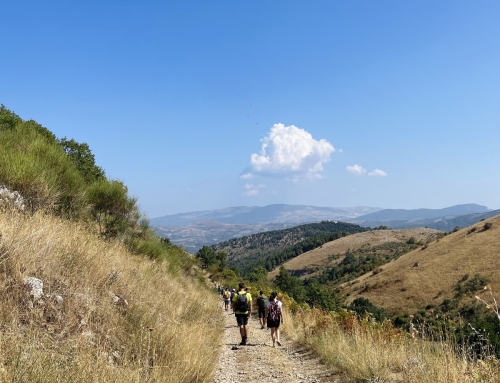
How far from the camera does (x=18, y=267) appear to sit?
4648 mm

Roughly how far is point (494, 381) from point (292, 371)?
15.3ft

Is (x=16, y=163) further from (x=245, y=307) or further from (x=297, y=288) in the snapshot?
(x=297, y=288)

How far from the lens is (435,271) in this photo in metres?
69.8

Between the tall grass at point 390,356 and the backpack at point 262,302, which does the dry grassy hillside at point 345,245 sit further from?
the tall grass at point 390,356

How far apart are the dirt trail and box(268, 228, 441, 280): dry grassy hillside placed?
414ft

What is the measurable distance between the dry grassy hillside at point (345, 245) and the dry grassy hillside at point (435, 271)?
5240 centimetres

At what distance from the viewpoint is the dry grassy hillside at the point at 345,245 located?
139125 millimetres

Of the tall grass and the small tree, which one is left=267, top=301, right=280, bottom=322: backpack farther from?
the small tree

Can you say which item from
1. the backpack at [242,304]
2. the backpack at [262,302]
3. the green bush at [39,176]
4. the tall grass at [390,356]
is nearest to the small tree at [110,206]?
the green bush at [39,176]

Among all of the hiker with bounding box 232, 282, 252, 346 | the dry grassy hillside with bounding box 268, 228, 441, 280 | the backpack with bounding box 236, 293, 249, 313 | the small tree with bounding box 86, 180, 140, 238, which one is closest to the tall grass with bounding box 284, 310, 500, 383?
the hiker with bounding box 232, 282, 252, 346

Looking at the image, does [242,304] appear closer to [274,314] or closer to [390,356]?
[274,314]

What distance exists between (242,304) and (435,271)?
71.2m

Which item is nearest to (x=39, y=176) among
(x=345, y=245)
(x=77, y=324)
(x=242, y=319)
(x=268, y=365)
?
(x=77, y=324)

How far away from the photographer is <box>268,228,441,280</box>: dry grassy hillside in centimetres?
13912
